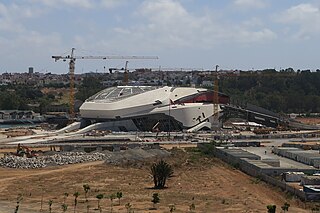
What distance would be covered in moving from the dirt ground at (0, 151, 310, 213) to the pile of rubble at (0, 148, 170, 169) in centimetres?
191

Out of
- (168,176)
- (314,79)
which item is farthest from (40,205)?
(314,79)

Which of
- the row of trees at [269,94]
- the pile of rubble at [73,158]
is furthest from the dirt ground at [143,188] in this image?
the row of trees at [269,94]

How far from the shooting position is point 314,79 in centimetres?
19225

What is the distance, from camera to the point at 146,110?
110750 millimetres

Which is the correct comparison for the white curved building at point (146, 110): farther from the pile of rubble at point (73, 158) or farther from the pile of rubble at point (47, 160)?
the pile of rubble at point (47, 160)

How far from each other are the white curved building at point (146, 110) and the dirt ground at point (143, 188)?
142 ft

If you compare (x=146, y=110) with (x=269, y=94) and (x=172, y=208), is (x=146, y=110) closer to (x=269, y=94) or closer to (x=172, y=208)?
(x=269, y=94)

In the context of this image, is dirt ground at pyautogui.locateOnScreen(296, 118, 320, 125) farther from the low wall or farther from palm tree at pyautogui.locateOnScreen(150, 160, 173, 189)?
palm tree at pyautogui.locateOnScreen(150, 160, 173, 189)

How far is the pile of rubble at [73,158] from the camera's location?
6481cm

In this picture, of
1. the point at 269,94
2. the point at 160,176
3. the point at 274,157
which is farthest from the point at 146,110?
the point at 269,94

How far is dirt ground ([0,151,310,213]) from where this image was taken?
40.0 metres

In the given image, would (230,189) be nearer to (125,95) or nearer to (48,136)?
(48,136)

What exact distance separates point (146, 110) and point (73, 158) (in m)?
43.5

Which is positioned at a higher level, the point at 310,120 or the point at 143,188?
the point at 310,120
